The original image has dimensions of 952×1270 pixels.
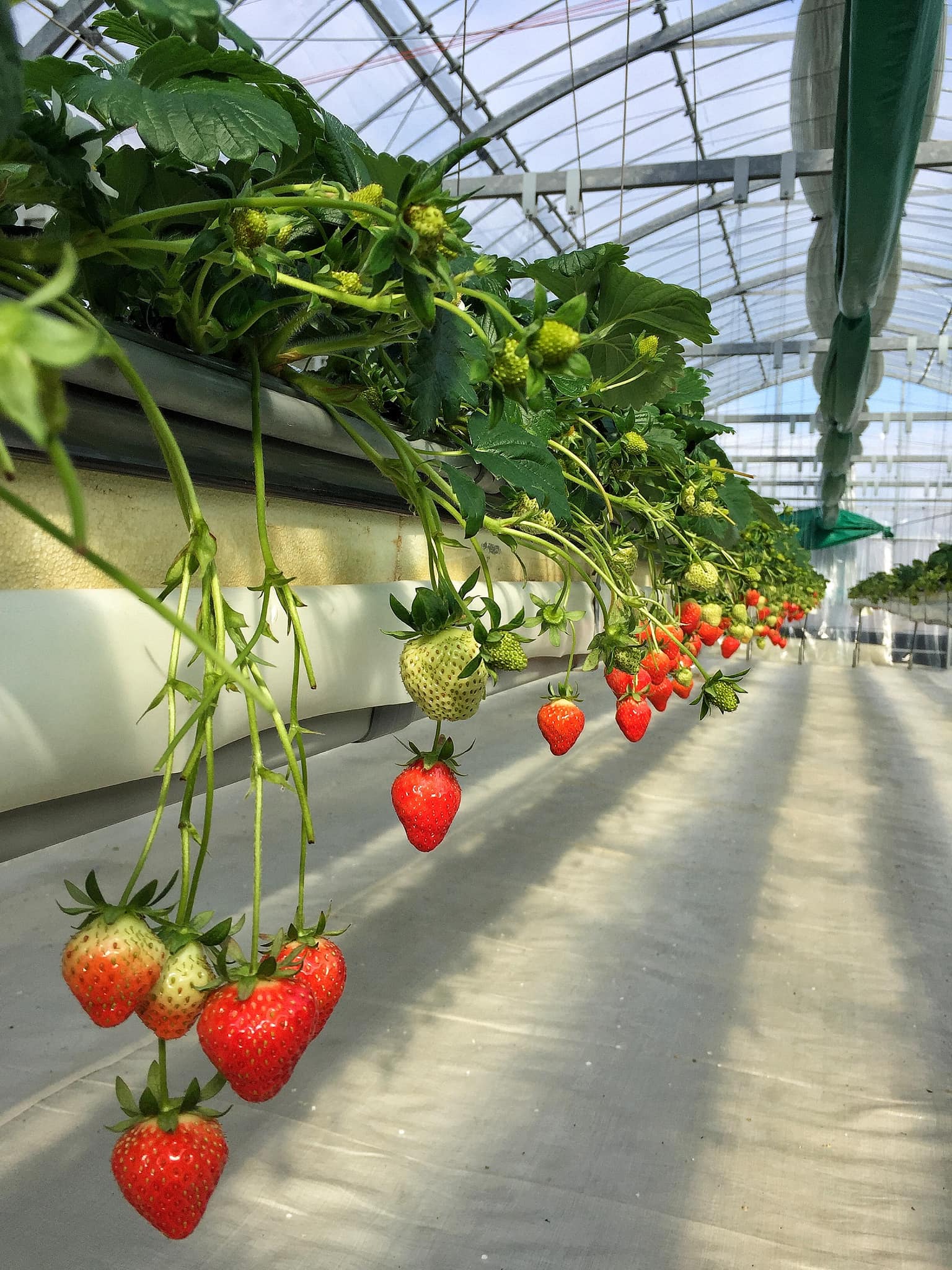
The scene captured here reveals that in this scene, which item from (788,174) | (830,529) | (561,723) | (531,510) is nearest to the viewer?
(561,723)

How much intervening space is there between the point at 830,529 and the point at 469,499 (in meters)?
15.0

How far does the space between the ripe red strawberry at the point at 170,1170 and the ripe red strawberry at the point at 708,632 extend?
1376 mm

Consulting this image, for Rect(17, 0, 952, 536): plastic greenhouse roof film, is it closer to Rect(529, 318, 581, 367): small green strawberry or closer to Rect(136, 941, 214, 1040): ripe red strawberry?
Rect(529, 318, 581, 367): small green strawberry

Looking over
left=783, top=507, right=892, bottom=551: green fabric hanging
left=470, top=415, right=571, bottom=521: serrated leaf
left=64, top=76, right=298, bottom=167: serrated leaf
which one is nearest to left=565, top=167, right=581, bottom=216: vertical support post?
left=470, top=415, right=571, bottom=521: serrated leaf

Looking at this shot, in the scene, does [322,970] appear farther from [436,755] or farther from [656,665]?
[656,665]

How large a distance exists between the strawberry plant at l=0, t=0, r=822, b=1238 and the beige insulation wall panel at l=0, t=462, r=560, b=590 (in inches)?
1.0

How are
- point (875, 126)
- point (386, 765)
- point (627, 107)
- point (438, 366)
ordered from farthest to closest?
point (627, 107)
point (386, 765)
point (875, 126)
point (438, 366)

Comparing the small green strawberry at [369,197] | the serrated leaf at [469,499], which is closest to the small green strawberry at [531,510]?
the serrated leaf at [469,499]

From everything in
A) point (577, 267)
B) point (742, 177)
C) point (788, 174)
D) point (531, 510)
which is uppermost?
point (742, 177)

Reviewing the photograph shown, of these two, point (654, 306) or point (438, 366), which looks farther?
point (654, 306)

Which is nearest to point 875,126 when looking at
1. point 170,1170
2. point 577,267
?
point 577,267

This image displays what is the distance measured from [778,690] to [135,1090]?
6968mm

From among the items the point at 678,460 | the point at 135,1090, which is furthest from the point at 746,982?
the point at 135,1090

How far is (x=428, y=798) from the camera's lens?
1.79ft
